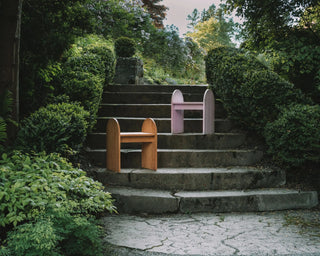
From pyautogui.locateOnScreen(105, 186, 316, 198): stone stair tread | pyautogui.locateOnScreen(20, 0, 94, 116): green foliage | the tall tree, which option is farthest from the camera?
the tall tree

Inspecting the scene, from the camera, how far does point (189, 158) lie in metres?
5.61

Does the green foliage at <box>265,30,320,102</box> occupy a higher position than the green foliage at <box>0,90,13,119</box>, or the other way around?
the green foliage at <box>265,30,320,102</box>

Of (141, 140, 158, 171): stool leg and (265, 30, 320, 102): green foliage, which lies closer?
(141, 140, 158, 171): stool leg

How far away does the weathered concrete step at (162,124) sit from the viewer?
21.6 feet

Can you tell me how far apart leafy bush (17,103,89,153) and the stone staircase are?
0.94m

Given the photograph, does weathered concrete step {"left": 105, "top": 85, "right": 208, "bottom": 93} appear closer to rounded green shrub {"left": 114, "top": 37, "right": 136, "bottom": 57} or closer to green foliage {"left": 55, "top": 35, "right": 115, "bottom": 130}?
green foliage {"left": 55, "top": 35, "right": 115, "bottom": 130}

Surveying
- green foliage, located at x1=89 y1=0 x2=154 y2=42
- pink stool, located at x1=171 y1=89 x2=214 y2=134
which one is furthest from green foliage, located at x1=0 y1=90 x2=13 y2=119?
green foliage, located at x1=89 y1=0 x2=154 y2=42

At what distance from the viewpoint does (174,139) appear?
6.08 meters

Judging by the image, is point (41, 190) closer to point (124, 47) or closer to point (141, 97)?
point (141, 97)

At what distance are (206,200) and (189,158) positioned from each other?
1090 mm

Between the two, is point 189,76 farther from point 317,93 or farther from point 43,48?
point 43,48

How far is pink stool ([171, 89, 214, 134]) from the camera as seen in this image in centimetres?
591

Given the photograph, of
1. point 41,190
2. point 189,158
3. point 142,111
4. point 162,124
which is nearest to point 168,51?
point 142,111

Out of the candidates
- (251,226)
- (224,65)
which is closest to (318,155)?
(251,226)
